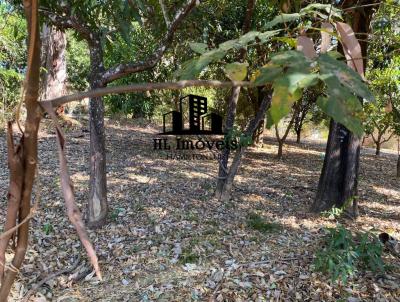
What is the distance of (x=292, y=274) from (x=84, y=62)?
8709mm

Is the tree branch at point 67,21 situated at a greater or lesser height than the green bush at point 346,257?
greater

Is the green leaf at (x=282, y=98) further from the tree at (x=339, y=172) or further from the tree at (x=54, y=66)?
the tree at (x=54, y=66)

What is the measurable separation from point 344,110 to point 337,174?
128 inches

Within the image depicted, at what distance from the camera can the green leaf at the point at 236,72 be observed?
569mm

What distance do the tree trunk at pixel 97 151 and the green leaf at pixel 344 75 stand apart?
7.70 feet

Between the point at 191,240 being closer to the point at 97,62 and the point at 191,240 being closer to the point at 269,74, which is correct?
the point at 97,62

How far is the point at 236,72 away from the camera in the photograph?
576mm

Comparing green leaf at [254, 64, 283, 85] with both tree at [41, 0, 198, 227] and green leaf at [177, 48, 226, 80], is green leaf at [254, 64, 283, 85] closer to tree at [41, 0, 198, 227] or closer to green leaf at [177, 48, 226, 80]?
green leaf at [177, 48, 226, 80]

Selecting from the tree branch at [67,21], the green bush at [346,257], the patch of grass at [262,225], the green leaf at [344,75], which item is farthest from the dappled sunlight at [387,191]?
the green leaf at [344,75]

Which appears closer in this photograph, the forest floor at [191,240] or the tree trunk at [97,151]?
the forest floor at [191,240]

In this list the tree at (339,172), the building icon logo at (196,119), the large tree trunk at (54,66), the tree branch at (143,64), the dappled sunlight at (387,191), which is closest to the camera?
the tree branch at (143,64)

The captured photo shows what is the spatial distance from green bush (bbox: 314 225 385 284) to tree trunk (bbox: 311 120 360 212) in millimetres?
997

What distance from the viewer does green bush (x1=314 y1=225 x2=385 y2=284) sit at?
2.13 meters

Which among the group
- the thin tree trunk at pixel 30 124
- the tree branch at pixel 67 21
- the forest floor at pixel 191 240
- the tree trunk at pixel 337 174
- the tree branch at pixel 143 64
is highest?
the tree branch at pixel 67 21
